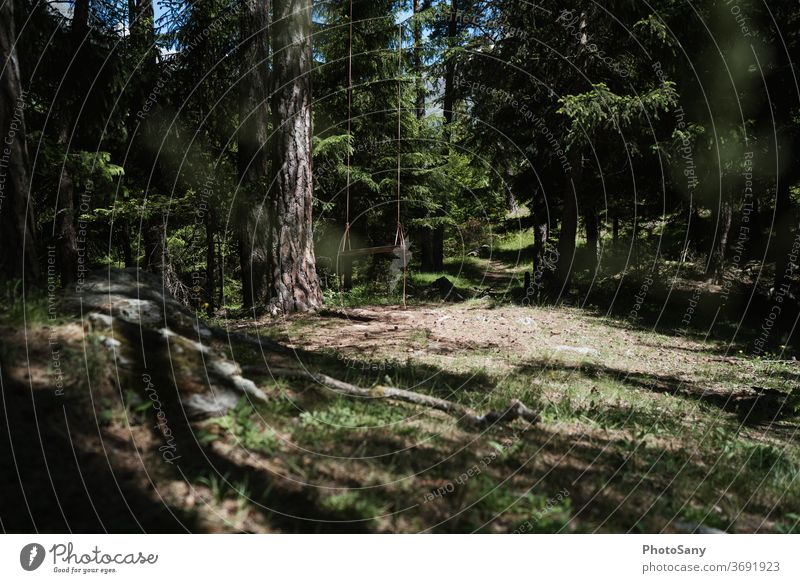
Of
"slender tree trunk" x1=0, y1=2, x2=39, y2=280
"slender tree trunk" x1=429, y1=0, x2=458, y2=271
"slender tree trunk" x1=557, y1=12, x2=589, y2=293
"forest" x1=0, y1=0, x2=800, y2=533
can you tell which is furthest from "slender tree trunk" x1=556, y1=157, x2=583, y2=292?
"slender tree trunk" x1=0, y1=2, x2=39, y2=280

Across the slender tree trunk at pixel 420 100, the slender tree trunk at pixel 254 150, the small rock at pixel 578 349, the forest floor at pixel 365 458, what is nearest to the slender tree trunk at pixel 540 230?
the slender tree trunk at pixel 420 100

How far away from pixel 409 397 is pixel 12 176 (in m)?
4.21

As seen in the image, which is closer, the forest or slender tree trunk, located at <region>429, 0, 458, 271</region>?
the forest


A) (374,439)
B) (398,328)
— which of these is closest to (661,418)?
(374,439)

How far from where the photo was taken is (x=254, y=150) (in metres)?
12.2

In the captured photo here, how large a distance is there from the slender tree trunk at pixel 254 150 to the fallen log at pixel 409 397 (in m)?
5.31

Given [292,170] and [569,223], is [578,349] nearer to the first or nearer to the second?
[292,170]

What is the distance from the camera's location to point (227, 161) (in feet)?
46.4

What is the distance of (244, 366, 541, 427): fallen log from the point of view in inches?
177

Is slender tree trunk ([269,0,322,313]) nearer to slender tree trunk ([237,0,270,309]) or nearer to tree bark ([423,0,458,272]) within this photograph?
slender tree trunk ([237,0,270,309])

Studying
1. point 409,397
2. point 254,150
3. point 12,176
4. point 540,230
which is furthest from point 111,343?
point 540,230

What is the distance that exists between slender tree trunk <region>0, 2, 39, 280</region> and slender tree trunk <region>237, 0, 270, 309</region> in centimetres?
487

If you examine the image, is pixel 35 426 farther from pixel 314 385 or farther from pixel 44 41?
pixel 44 41

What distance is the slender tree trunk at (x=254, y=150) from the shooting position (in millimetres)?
10562
